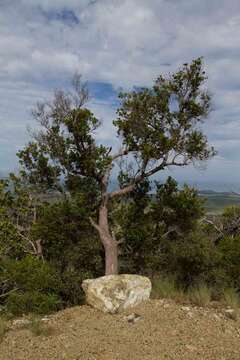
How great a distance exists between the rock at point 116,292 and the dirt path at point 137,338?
28 cm

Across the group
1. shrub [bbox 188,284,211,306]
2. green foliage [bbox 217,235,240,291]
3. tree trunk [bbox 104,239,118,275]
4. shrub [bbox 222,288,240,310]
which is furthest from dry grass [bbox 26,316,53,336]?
green foliage [bbox 217,235,240,291]

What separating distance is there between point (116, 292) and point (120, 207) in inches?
233

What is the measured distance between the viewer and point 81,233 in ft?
47.5

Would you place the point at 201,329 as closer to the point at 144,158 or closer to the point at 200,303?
the point at 200,303

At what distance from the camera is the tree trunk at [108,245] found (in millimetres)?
13570

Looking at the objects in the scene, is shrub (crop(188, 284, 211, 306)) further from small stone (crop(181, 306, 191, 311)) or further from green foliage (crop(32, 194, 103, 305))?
green foliage (crop(32, 194, 103, 305))

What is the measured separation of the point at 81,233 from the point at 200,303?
19.0ft

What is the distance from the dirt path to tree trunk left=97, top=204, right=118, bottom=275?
166 inches

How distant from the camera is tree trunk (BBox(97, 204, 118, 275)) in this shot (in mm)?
13570

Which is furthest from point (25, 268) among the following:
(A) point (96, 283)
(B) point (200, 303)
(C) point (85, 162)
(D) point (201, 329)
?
(D) point (201, 329)

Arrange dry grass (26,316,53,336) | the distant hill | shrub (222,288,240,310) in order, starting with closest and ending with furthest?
dry grass (26,316,53,336), shrub (222,288,240,310), the distant hill

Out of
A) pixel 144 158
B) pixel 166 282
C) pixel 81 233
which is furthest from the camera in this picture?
pixel 81 233

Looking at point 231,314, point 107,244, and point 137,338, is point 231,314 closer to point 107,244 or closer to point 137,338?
point 137,338

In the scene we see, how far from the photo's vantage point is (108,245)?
13.7 meters
